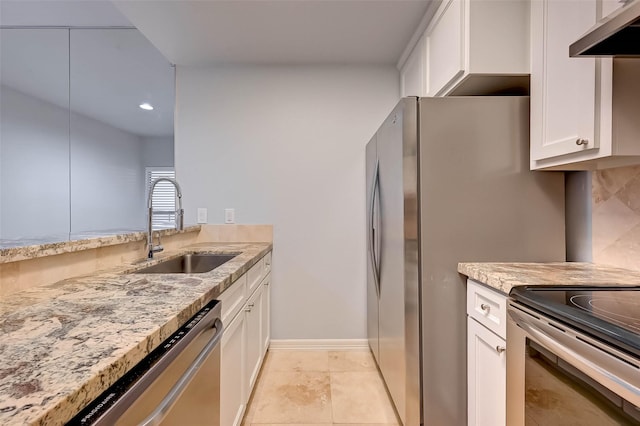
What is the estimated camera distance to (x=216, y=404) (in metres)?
1.06

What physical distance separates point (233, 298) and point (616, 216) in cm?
174

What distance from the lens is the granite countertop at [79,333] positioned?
0.42 meters

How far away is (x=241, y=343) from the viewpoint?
5.02 ft

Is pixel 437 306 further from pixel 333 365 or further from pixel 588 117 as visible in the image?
pixel 333 365

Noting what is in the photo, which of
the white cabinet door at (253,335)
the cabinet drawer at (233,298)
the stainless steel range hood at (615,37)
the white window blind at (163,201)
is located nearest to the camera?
the stainless steel range hood at (615,37)

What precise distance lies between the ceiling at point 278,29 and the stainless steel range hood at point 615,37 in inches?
44.8

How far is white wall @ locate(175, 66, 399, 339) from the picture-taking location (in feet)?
8.39

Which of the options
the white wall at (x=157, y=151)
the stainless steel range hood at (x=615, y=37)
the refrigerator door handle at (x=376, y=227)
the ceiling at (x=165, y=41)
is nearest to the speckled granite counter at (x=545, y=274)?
the refrigerator door handle at (x=376, y=227)

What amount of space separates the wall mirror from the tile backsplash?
2.98 meters

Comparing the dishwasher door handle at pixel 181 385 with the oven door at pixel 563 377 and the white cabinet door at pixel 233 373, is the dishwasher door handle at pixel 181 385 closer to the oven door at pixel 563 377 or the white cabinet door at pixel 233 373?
the white cabinet door at pixel 233 373

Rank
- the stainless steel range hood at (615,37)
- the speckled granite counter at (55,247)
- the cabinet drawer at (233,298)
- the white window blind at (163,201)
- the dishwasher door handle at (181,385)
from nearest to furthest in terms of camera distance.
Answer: the dishwasher door handle at (181,385) → the stainless steel range hood at (615,37) → the speckled granite counter at (55,247) → the cabinet drawer at (233,298) → the white window blind at (163,201)

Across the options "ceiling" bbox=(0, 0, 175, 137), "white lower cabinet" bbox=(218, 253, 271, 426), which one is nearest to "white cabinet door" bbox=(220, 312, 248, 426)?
"white lower cabinet" bbox=(218, 253, 271, 426)

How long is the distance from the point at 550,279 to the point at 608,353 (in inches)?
19.4

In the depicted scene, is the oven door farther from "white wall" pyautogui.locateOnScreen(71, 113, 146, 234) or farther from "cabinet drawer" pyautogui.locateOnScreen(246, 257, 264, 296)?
"white wall" pyautogui.locateOnScreen(71, 113, 146, 234)
